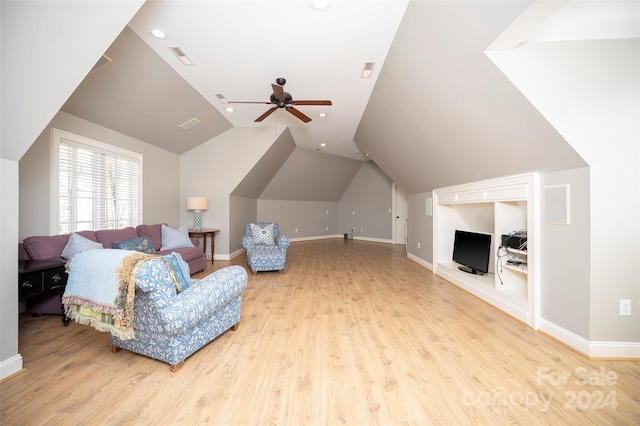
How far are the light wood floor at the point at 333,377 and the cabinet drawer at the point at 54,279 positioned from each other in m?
0.47

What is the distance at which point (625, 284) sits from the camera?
2043 mm

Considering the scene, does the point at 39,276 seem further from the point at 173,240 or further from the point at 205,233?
the point at 205,233

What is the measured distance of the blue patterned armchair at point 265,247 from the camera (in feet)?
15.2

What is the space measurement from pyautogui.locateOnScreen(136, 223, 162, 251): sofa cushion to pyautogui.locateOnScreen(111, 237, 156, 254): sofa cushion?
1.73 feet

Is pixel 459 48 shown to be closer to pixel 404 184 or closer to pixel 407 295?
pixel 407 295

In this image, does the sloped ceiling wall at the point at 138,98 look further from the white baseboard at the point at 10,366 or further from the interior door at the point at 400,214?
the interior door at the point at 400,214

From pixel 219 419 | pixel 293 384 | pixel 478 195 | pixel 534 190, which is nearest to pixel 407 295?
pixel 478 195

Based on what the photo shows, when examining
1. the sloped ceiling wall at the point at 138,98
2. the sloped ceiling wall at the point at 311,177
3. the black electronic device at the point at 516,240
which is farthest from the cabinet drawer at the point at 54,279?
the sloped ceiling wall at the point at 311,177

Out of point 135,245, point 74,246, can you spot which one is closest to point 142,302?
point 74,246

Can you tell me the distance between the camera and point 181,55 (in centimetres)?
291

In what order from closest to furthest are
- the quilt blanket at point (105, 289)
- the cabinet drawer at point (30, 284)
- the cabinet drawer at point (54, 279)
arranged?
the quilt blanket at point (105, 289) < the cabinet drawer at point (30, 284) < the cabinet drawer at point (54, 279)

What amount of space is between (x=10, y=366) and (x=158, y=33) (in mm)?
3031

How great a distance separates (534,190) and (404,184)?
341cm

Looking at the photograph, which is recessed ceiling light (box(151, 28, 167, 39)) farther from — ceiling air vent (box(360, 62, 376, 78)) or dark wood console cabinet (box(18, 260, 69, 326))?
dark wood console cabinet (box(18, 260, 69, 326))
